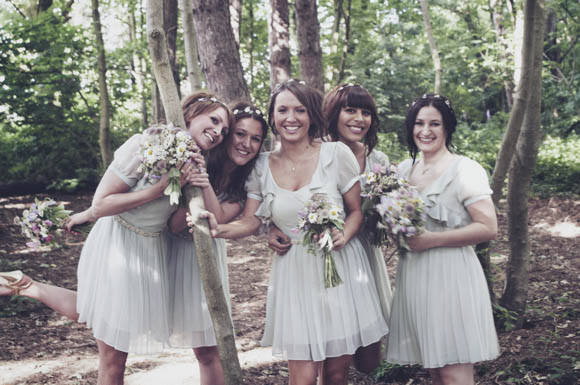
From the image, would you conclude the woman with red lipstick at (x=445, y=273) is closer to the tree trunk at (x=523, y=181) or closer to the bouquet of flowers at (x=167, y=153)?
the bouquet of flowers at (x=167, y=153)

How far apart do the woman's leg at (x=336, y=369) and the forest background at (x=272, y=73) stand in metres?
1.74

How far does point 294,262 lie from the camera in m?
2.97

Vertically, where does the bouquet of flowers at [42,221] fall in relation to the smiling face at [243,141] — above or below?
below

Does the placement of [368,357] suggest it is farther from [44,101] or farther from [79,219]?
[44,101]

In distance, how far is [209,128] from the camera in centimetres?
296

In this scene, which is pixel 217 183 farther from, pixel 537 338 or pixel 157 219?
pixel 537 338

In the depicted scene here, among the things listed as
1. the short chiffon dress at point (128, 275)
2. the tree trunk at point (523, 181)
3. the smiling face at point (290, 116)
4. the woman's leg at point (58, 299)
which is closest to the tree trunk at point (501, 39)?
the tree trunk at point (523, 181)

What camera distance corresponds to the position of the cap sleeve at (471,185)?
282cm

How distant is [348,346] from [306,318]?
286 mm

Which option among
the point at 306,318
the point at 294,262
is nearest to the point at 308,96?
the point at 294,262

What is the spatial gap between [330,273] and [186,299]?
103 centimetres

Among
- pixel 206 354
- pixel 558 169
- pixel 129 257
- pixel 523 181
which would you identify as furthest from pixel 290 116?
pixel 558 169

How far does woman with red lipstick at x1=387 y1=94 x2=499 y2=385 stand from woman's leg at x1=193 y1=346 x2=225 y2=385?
3.77ft

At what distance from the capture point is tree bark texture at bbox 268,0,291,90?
7.68 m
